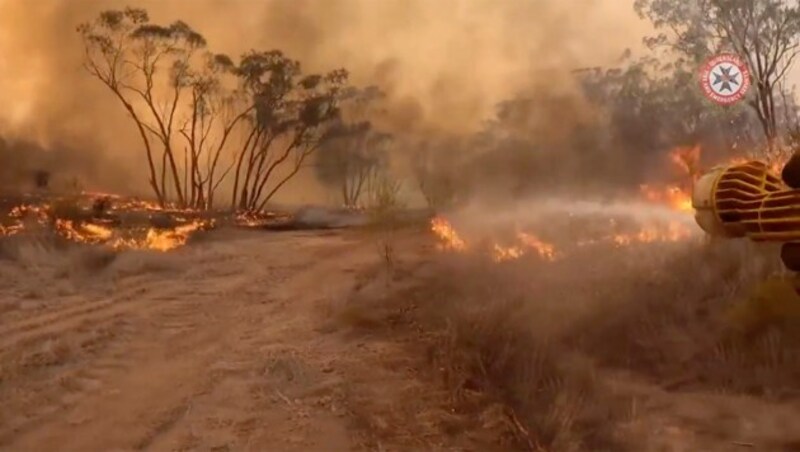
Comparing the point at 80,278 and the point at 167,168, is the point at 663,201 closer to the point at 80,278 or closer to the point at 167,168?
the point at 80,278

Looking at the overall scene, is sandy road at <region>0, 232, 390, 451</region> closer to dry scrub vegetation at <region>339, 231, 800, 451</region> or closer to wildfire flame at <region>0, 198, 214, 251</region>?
dry scrub vegetation at <region>339, 231, 800, 451</region>

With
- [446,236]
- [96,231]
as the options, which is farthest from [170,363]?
[96,231]

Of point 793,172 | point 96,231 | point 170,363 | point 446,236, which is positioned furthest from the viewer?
point 96,231

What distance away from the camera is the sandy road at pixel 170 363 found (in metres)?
3.73

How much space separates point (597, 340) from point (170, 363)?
2733 millimetres

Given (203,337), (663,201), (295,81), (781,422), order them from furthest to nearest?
(295,81), (663,201), (203,337), (781,422)

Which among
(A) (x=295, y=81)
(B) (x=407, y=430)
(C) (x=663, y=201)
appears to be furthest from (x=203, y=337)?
(A) (x=295, y=81)

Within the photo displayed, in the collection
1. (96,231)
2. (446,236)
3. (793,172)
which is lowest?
(446,236)

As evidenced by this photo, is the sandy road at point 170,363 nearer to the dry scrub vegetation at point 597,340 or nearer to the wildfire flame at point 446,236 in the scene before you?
the dry scrub vegetation at point 597,340

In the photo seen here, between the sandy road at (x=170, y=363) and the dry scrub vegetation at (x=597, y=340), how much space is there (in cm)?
65

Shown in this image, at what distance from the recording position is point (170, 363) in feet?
15.9

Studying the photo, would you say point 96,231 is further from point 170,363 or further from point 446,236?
point 170,363

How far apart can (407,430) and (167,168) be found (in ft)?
56.1

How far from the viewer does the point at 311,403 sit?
409 cm
